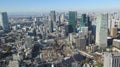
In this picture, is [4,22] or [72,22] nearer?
[72,22]

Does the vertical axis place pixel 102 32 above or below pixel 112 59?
above

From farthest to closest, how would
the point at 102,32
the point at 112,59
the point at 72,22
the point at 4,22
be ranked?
the point at 4,22, the point at 72,22, the point at 102,32, the point at 112,59

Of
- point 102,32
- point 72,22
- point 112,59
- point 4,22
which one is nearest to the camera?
point 112,59

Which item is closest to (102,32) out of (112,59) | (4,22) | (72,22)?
(112,59)

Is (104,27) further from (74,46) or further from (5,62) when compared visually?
(5,62)

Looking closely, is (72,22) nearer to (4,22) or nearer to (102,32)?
(102,32)

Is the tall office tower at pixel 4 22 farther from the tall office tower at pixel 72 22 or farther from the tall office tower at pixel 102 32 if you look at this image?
the tall office tower at pixel 102 32

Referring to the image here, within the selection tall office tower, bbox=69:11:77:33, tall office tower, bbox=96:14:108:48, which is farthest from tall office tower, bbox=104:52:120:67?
tall office tower, bbox=69:11:77:33

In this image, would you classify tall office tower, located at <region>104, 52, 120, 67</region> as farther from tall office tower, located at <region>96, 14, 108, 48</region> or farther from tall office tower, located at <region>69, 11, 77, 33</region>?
tall office tower, located at <region>69, 11, 77, 33</region>

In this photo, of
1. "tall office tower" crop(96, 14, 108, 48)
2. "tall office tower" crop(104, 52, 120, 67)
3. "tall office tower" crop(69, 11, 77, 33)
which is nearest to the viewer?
"tall office tower" crop(104, 52, 120, 67)

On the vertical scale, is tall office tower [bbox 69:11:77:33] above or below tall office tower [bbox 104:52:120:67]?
above

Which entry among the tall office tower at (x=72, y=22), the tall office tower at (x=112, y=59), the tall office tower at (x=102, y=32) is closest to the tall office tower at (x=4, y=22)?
the tall office tower at (x=72, y=22)

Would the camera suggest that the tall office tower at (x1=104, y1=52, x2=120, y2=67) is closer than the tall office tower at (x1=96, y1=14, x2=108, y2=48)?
Yes
